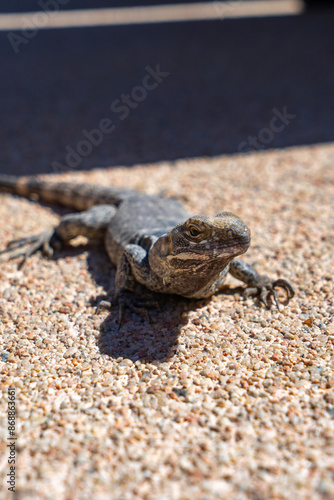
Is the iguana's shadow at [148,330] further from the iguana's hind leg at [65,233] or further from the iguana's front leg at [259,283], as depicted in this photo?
the iguana's hind leg at [65,233]

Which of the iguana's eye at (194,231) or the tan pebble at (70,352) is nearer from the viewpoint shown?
the iguana's eye at (194,231)

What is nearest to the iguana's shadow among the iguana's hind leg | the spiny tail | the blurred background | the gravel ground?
the gravel ground

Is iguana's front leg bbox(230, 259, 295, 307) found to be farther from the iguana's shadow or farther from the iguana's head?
the iguana's head

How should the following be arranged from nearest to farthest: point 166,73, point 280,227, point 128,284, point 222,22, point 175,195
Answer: point 128,284
point 280,227
point 175,195
point 166,73
point 222,22

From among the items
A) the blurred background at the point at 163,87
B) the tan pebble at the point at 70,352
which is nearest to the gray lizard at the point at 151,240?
the tan pebble at the point at 70,352

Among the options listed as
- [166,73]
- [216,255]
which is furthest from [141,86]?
[216,255]

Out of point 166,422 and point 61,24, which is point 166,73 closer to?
point 61,24

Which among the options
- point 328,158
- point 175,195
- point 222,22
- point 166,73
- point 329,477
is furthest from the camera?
point 222,22
